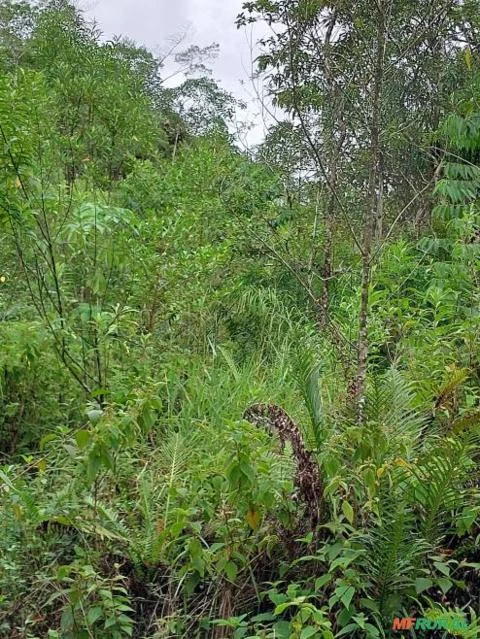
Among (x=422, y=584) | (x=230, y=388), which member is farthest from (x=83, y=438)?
(x=230, y=388)

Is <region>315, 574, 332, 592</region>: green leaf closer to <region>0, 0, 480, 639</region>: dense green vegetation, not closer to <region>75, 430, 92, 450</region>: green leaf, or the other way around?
<region>0, 0, 480, 639</region>: dense green vegetation

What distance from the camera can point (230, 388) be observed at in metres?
3.58

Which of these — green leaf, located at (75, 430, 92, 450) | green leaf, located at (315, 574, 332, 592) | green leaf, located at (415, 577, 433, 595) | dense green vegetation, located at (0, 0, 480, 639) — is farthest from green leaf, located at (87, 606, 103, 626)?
green leaf, located at (415, 577, 433, 595)

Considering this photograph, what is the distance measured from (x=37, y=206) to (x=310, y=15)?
9.23 ft

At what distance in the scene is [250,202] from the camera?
6008 millimetres

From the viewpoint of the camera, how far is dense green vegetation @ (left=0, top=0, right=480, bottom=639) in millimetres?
2137

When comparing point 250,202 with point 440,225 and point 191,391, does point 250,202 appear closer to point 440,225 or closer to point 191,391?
point 440,225

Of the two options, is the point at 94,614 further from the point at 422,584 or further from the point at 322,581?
the point at 422,584

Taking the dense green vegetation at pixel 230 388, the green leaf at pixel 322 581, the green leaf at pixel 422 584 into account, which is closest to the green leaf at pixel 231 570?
the dense green vegetation at pixel 230 388

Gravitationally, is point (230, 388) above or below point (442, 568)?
above

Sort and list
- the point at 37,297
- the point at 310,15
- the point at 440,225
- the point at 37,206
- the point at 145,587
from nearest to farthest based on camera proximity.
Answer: the point at 145,587 < the point at 37,206 < the point at 37,297 < the point at 310,15 < the point at 440,225

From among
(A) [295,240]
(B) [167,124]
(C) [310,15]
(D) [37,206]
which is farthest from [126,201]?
(B) [167,124]

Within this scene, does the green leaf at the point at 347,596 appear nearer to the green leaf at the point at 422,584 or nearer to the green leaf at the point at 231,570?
the green leaf at the point at 422,584

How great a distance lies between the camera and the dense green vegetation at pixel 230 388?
2.14m
